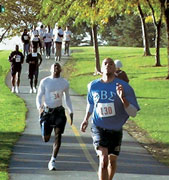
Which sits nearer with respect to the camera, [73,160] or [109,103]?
[109,103]

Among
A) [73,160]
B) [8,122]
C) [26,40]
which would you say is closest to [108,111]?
[73,160]

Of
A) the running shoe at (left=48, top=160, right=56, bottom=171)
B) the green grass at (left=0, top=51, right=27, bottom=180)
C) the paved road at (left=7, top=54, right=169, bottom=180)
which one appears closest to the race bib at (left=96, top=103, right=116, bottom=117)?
the paved road at (left=7, top=54, right=169, bottom=180)

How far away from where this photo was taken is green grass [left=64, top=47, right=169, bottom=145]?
18797 mm

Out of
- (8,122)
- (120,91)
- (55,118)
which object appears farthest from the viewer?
(8,122)

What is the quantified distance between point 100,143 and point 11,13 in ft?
196

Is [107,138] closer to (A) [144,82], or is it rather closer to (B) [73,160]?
(B) [73,160]

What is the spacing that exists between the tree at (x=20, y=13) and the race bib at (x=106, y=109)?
2228 inches

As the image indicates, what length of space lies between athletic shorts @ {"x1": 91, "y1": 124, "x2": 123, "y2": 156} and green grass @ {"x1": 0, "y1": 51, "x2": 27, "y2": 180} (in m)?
2.21

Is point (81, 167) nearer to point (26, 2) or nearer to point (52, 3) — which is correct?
point (52, 3)

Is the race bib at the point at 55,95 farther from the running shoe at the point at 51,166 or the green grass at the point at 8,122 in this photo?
the green grass at the point at 8,122

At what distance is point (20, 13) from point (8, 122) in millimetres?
49463

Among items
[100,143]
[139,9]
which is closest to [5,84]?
[139,9]

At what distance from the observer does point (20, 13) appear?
67.5 metres

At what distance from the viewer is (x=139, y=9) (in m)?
42.9
